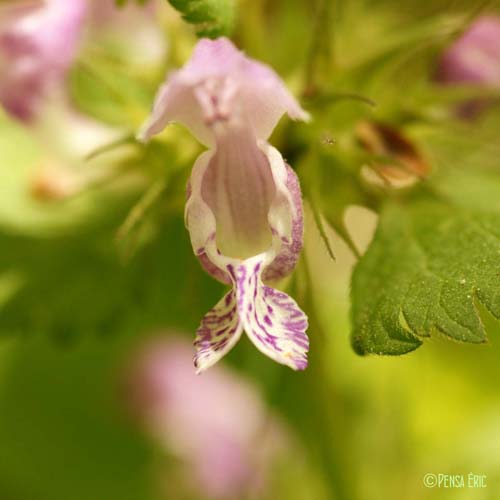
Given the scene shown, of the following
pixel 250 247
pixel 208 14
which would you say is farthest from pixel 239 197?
pixel 208 14

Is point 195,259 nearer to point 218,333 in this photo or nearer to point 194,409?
point 218,333

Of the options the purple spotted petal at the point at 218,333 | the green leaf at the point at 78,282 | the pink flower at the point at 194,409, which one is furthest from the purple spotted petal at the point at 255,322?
the pink flower at the point at 194,409

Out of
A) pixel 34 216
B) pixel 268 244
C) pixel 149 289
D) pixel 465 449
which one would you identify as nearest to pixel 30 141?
pixel 34 216

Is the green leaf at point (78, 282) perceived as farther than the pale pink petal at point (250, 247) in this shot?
Yes

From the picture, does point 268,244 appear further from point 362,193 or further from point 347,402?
point 347,402

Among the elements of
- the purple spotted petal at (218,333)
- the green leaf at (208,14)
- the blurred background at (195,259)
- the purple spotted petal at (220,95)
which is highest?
the green leaf at (208,14)

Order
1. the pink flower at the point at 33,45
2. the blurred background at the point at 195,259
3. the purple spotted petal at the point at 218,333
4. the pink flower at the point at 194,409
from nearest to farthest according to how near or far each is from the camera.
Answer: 1. the purple spotted petal at the point at 218,333
2. the blurred background at the point at 195,259
3. the pink flower at the point at 33,45
4. the pink flower at the point at 194,409

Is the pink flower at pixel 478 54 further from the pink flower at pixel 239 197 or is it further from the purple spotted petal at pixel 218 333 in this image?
the purple spotted petal at pixel 218 333

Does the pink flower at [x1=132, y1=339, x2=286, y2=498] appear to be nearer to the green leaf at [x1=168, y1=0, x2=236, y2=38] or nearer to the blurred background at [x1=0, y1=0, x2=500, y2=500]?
the blurred background at [x1=0, y1=0, x2=500, y2=500]
